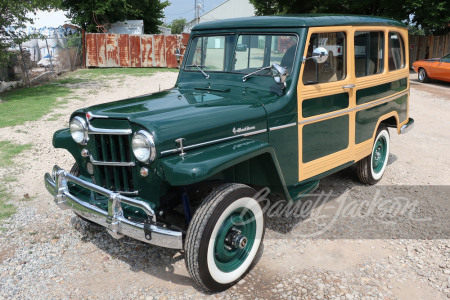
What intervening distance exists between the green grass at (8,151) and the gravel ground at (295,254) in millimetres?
785

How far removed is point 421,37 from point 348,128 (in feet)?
62.1

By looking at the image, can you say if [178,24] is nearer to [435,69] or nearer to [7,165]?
[435,69]

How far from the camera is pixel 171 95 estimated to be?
153 inches

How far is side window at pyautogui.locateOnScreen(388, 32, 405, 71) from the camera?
5.09 meters

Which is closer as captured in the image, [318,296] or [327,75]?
[318,296]

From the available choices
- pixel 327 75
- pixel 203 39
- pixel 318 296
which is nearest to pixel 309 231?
pixel 318 296

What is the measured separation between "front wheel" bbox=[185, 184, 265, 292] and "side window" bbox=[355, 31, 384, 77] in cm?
213

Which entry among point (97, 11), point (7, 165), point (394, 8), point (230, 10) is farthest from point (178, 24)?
point (7, 165)

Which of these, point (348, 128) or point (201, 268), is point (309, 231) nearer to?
point (348, 128)

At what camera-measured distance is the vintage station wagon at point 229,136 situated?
9.52ft

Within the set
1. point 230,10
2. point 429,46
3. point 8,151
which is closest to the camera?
point 8,151

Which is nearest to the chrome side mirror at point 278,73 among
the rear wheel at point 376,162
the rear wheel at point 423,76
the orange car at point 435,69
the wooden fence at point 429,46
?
the rear wheel at point 376,162

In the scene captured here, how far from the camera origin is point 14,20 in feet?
41.3

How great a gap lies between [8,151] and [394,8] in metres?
18.2
